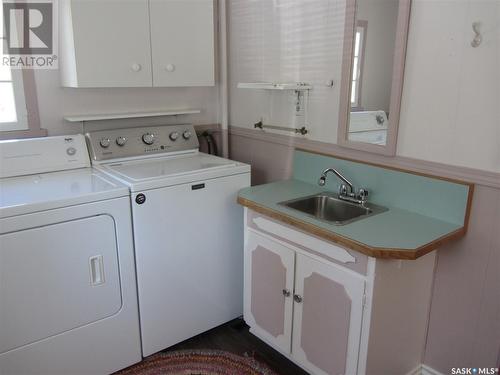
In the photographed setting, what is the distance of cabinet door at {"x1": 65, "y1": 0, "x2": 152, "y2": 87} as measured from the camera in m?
1.97

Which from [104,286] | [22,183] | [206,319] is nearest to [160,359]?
[206,319]

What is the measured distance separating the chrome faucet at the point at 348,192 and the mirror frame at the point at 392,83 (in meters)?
0.16

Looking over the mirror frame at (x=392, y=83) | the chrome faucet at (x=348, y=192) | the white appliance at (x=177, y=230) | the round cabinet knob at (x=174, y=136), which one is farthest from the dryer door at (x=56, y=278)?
the mirror frame at (x=392, y=83)

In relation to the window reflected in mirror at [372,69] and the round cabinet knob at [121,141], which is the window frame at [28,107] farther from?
the window reflected in mirror at [372,69]

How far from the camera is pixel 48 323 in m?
1.76

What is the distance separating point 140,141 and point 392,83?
1422 millimetres

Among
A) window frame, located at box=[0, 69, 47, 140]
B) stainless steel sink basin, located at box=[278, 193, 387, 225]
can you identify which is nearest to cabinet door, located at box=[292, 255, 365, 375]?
stainless steel sink basin, located at box=[278, 193, 387, 225]

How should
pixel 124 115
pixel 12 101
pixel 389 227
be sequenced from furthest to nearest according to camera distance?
pixel 124 115, pixel 12 101, pixel 389 227

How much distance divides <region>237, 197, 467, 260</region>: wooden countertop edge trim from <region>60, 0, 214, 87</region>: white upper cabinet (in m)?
0.95

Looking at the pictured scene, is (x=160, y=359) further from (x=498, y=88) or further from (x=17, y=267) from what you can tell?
(x=498, y=88)

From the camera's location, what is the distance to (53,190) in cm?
182

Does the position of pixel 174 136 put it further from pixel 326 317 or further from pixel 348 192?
pixel 326 317

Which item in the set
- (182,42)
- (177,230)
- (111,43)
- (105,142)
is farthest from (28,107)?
(177,230)

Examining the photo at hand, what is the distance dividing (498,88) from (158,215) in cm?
154
